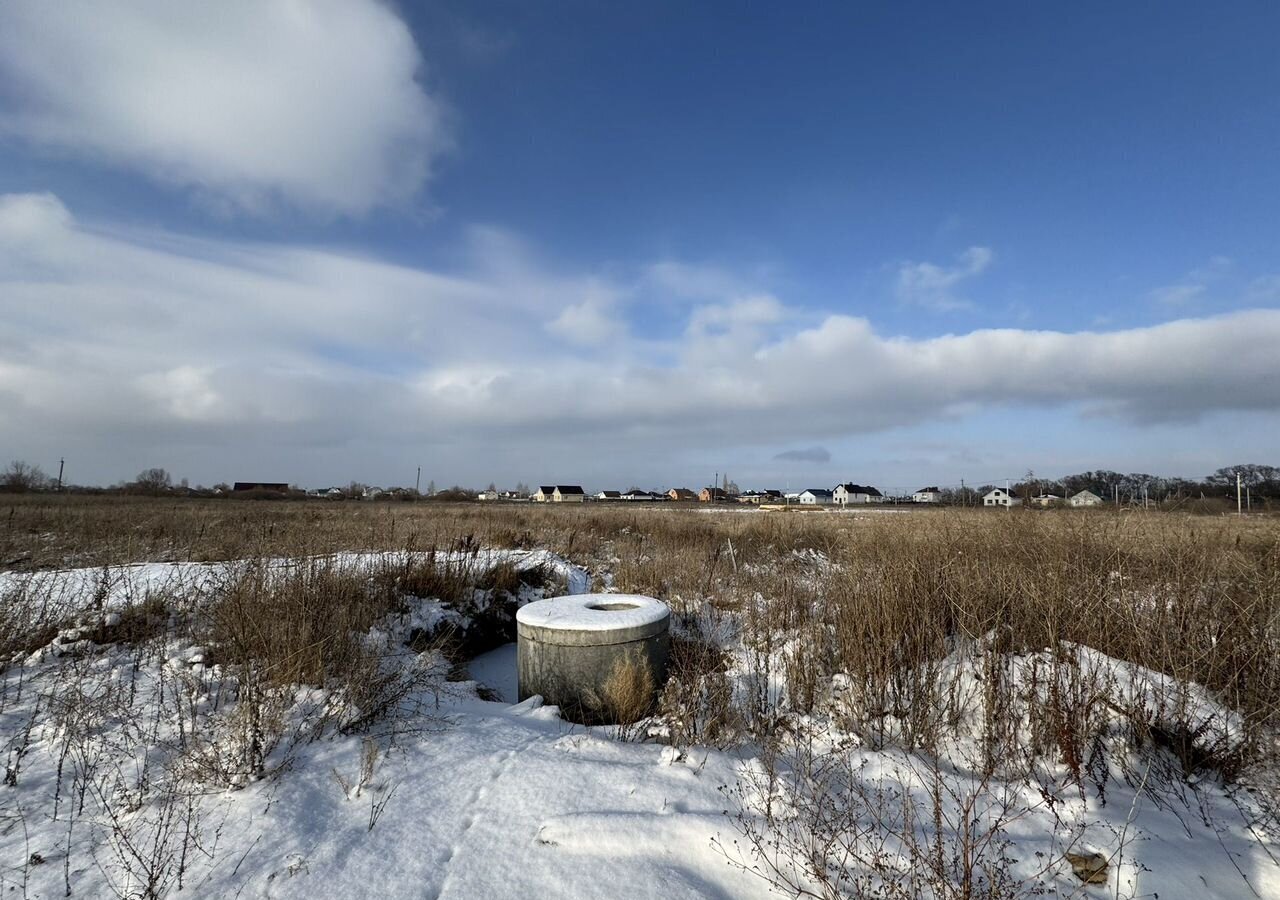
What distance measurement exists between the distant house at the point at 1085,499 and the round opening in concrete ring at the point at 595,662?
532 centimetres

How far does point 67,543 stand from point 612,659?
1423 centimetres

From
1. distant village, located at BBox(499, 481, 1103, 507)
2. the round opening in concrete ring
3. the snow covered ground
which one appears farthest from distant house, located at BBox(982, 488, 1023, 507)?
distant village, located at BBox(499, 481, 1103, 507)

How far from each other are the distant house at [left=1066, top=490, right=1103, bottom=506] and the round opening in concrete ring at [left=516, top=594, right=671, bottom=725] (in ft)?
17.5

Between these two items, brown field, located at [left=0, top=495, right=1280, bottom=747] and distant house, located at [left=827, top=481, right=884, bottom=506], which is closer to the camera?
brown field, located at [left=0, top=495, right=1280, bottom=747]

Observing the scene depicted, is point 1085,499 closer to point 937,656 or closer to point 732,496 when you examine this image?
point 937,656

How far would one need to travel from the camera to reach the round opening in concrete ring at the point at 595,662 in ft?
17.4

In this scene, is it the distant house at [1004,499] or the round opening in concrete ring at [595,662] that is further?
the distant house at [1004,499]

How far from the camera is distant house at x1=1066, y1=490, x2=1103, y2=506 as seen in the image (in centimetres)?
706

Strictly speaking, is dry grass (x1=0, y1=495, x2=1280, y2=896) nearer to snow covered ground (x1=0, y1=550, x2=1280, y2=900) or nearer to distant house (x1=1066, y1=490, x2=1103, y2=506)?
snow covered ground (x1=0, y1=550, x2=1280, y2=900)

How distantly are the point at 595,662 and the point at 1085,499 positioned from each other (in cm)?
624

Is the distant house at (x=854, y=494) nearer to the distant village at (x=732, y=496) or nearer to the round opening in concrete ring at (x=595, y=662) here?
the distant village at (x=732, y=496)

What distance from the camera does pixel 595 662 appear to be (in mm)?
5578

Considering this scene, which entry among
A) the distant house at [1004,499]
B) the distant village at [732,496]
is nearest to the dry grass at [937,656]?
the distant house at [1004,499]

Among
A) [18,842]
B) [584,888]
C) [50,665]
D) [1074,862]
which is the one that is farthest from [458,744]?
[50,665]
